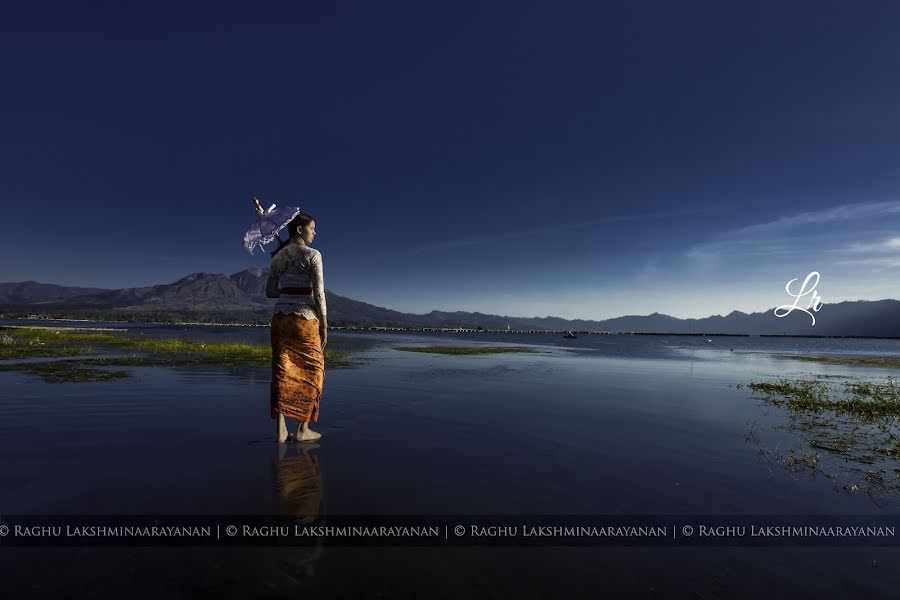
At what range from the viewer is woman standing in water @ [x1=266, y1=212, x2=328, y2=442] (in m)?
7.14

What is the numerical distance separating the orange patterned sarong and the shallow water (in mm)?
763

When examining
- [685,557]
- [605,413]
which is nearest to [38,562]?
[685,557]

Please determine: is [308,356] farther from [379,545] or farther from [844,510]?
[844,510]

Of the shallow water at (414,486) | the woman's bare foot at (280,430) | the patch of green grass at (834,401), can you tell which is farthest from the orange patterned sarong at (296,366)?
the patch of green grass at (834,401)

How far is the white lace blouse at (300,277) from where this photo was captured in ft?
23.7

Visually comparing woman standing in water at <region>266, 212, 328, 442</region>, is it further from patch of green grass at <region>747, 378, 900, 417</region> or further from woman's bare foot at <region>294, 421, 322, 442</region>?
patch of green grass at <region>747, 378, 900, 417</region>

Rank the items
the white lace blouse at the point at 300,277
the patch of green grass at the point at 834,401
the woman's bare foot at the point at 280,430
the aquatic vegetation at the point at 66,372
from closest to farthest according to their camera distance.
Answer: the woman's bare foot at the point at 280,430, the white lace blouse at the point at 300,277, the patch of green grass at the point at 834,401, the aquatic vegetation at the point at 66,372

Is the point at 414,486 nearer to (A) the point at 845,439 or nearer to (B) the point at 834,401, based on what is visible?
(A) the point at 845,439

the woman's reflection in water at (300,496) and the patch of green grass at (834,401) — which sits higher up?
the woman's reflection in water at (300,496)

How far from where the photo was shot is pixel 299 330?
7.28m

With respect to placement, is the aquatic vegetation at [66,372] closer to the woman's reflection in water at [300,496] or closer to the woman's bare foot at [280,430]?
the woman's bare foot at [280,430]

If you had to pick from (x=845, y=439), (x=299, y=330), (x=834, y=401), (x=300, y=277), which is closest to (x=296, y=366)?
(x=299, y=330)

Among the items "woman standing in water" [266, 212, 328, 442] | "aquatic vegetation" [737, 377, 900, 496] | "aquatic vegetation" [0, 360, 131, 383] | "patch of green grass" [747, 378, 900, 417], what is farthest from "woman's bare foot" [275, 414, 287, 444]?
"patch of green grass" [747, 378, 900, 417]

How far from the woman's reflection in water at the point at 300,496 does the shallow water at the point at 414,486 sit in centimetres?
3
